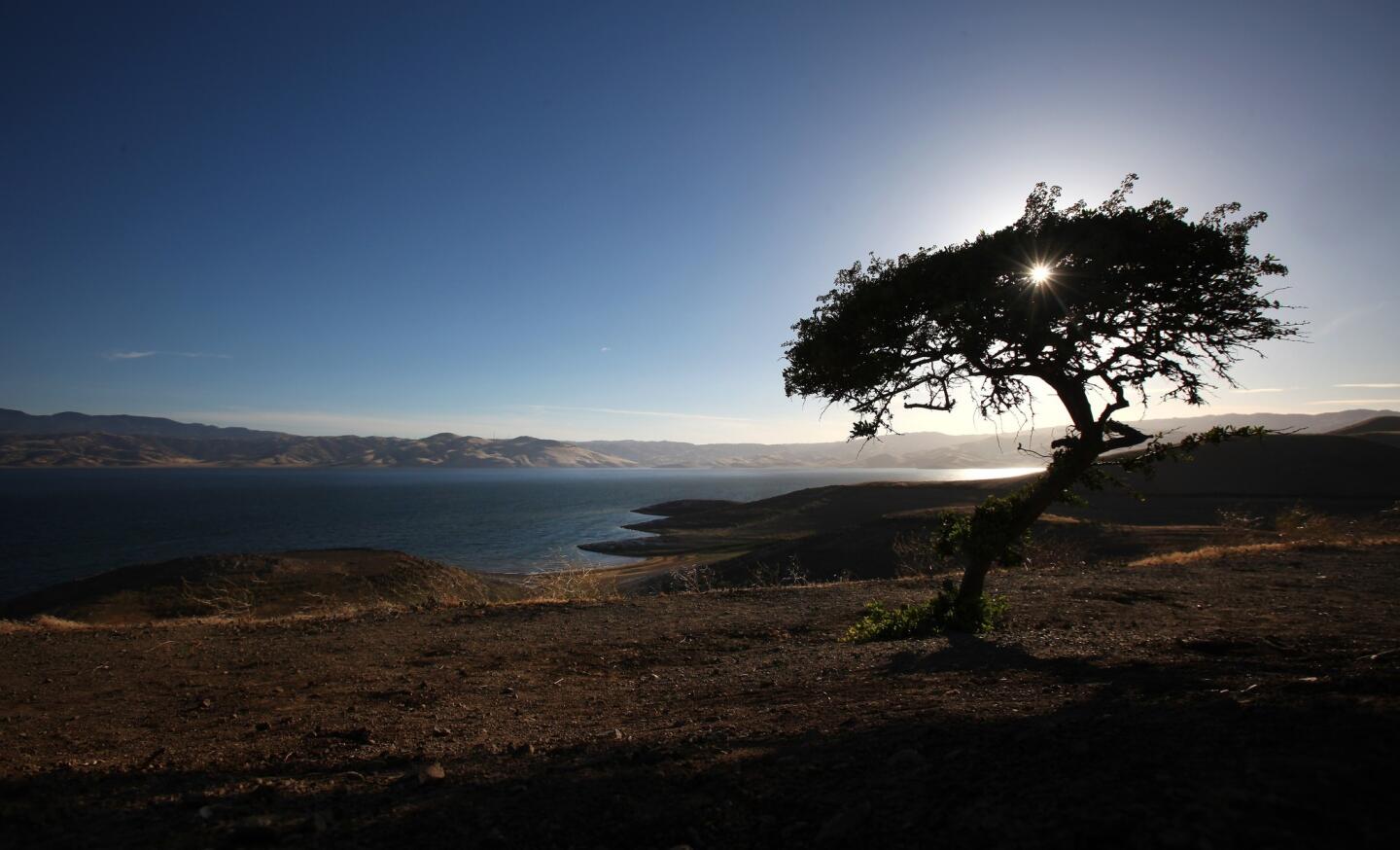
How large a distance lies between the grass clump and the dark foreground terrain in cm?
47

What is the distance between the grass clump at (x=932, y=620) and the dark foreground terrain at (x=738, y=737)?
0.47 metres

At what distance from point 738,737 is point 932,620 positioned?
5.76m

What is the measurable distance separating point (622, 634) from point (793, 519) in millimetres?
59942

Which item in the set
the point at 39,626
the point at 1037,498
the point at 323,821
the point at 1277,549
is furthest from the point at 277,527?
the point at 1277,549

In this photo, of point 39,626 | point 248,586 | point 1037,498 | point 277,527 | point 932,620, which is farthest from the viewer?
point 277,527

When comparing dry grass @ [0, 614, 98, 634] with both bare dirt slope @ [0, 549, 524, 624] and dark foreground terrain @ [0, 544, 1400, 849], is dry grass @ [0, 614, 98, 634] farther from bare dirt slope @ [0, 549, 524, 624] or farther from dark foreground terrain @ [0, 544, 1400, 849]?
bare dirt slope @ [0, 549, 524, 624]

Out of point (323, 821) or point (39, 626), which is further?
point (39, 626)

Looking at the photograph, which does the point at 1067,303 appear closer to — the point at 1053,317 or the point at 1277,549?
the point at 1053,317

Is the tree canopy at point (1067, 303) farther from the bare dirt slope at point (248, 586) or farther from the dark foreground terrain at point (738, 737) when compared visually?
the bare dirt slope at point (248, 586)

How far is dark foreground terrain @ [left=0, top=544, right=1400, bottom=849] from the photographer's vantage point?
282cm

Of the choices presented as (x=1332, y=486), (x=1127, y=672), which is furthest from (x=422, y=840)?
(x=1332, y=486)

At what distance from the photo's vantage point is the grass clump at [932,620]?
902 cm

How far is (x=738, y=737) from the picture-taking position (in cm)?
460

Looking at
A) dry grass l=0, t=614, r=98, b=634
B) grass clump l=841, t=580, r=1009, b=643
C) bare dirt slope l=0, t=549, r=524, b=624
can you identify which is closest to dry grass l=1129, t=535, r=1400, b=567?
grass clump l=841, t=580, r=1009, b=643
